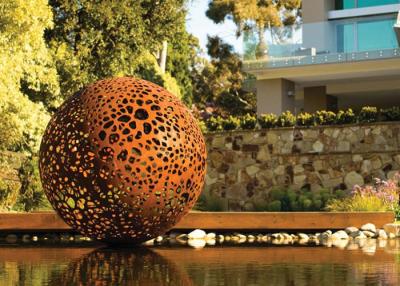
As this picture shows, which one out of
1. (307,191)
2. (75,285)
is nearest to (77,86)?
(307,191)

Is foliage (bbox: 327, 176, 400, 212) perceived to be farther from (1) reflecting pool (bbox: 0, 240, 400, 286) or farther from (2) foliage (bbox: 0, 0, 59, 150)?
(2) foliage (bbox: 0, 0, 59, 150)

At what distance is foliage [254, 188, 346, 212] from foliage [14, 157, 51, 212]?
20.2 feet

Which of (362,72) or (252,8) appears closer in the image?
(362,72)

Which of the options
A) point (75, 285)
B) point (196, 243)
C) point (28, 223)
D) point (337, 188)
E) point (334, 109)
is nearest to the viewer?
point (75, 285)

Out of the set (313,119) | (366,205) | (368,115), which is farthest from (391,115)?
(366,205)

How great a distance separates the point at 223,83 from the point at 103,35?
18.1m

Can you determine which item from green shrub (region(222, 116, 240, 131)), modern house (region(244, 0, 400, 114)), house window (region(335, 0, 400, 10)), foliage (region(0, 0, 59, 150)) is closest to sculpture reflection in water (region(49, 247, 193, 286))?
foliage (region(0, 0, 59, 150))

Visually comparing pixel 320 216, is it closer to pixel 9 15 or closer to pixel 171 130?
pixel 171 130

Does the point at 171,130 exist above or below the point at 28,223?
above

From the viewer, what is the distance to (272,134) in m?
22.7

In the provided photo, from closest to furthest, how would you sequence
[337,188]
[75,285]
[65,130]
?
[75,285]
[65,130]
[337,188]

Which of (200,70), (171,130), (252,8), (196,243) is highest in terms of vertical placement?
(252,8)

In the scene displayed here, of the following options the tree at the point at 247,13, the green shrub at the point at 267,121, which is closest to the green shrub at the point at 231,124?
the green shrub at the point at 267,121

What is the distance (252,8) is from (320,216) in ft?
85.0
